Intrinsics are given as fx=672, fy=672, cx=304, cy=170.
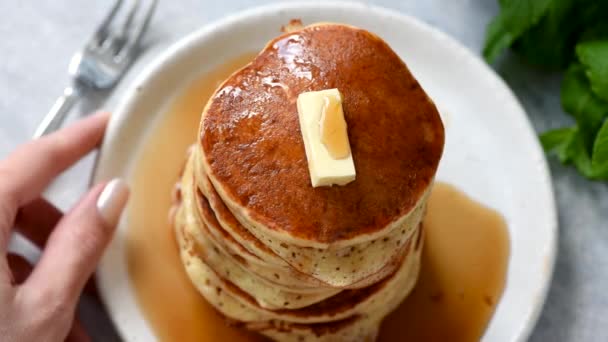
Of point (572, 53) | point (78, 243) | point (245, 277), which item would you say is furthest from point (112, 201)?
point (572, 53)

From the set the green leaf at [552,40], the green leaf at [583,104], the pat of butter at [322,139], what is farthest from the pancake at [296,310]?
the green leaf at [552,40]

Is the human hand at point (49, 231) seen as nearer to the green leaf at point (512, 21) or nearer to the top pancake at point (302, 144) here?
the top pancake at point (302, 144)

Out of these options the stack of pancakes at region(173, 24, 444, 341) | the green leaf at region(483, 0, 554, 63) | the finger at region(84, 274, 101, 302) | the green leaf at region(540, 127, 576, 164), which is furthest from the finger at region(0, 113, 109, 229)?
the green leaf at region(540, 127, 576, 164)

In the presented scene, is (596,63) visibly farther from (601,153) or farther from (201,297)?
(201,297)

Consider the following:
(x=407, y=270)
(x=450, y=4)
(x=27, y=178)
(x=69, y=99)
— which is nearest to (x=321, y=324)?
(x=407, y=270)

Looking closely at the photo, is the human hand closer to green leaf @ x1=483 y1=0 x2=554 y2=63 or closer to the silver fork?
the silver fork

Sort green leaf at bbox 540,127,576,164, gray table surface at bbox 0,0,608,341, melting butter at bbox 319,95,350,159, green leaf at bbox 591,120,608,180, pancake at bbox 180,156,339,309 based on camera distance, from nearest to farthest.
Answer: melting butter at bbox 319,95,350,159 < pancake at bbox 180,156,339,309 < green leaf at bbox 591,120,608,180 < gray table surface at bbox 0,0,608,341 < green leaf at bbox 540,127,576,164
